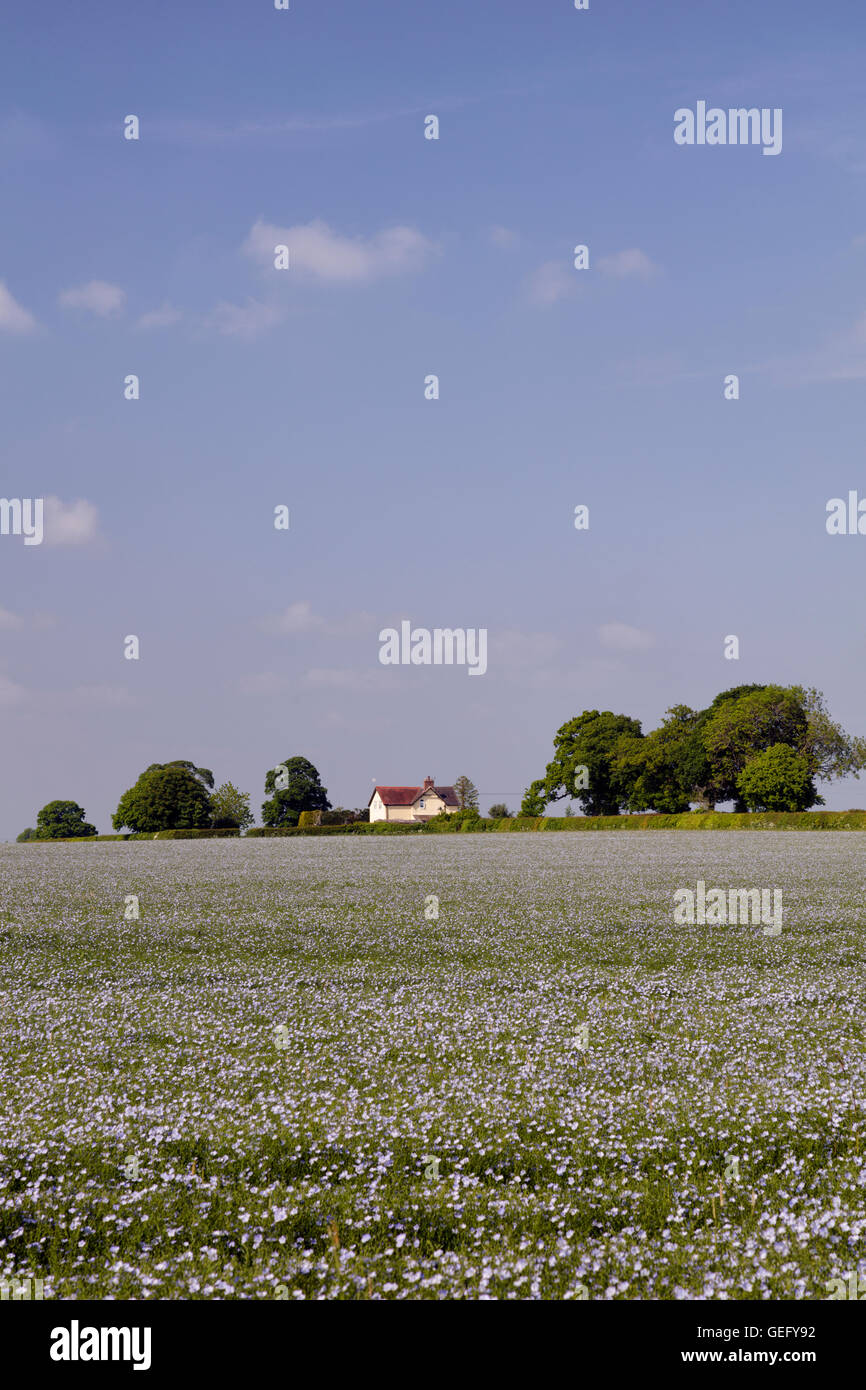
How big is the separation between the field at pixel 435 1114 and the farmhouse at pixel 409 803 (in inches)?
6123

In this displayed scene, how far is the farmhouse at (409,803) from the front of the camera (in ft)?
579

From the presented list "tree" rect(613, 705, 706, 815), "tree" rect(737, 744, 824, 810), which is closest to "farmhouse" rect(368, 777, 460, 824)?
"tree" rect(613, 705, 706, 815)

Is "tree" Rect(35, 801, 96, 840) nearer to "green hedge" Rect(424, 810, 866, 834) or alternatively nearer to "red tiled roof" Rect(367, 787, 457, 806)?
"red tiled roof" Rect(367, 787, 457, 806)

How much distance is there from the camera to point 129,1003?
14.9 m

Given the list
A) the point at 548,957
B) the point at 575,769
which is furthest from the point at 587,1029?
the point at 575,769

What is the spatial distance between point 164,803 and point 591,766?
6410cm

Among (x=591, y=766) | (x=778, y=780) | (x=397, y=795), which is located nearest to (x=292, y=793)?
(x=397, y=795)

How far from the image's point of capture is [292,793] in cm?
14788

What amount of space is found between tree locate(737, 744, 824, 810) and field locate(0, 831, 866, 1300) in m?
85.7

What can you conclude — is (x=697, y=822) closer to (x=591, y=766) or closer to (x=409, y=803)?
(x=591, y=766)

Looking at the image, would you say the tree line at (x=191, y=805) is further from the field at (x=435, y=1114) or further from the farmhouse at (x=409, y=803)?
the field at (x=435, y=1114)
